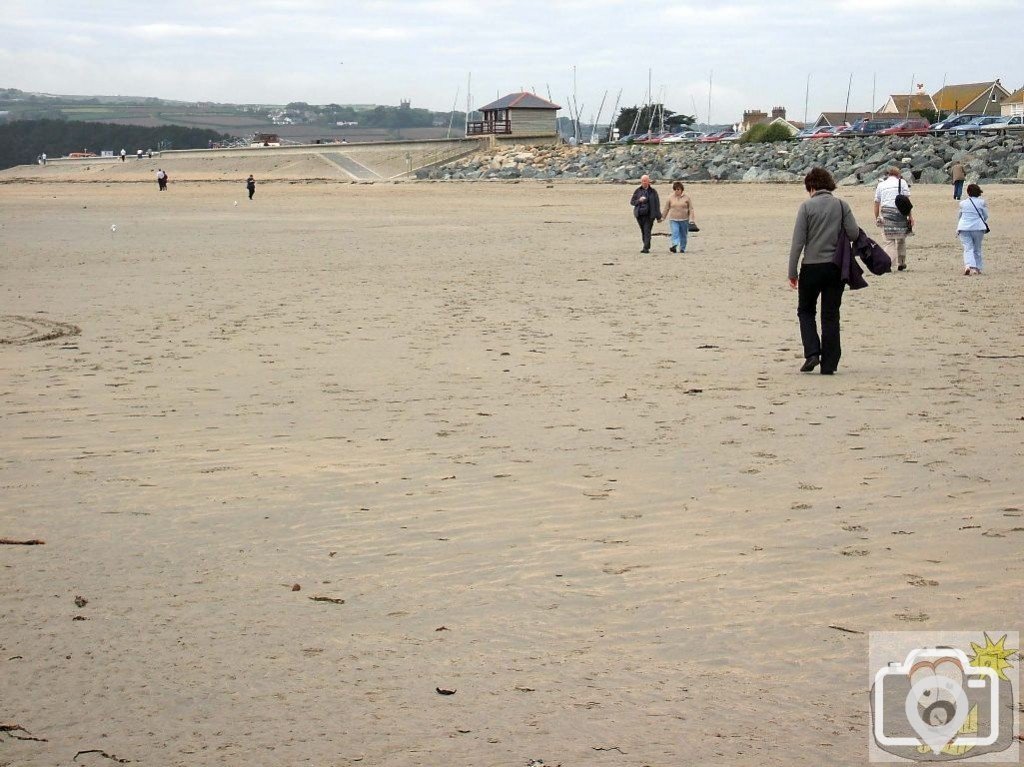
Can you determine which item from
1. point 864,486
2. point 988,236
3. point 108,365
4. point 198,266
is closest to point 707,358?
point 864,486

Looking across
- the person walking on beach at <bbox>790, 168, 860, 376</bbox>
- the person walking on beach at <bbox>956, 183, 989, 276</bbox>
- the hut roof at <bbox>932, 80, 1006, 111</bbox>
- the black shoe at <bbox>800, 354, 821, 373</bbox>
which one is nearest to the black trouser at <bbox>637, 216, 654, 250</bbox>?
the person walking on beach at <bbox>956, 183, 989, 276</bbox>

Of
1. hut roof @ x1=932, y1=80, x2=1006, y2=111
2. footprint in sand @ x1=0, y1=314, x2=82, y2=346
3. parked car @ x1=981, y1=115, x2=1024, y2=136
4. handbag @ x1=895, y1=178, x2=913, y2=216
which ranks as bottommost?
footprint in sand @ x1=0, y1=314, x2=82, y2=346

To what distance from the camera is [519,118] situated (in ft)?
320

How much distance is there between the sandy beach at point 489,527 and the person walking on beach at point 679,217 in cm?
795

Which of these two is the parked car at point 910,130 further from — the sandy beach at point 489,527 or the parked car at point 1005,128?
the sandy beach at point 489,527

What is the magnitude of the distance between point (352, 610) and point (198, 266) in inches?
648

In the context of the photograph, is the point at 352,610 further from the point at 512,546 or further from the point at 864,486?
the point at 864,486

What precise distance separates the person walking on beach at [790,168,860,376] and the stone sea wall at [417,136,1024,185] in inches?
1474

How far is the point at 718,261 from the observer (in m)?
20.5

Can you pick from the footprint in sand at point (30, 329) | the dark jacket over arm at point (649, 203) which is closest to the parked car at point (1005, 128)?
the dark jacket over arm at point (649, 203)

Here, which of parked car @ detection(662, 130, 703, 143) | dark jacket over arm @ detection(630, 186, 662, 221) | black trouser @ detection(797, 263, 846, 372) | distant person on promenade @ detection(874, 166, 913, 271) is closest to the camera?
black trouser @ detection(797, 263, 846, 372)

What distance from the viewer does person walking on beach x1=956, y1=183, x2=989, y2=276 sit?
17.5m

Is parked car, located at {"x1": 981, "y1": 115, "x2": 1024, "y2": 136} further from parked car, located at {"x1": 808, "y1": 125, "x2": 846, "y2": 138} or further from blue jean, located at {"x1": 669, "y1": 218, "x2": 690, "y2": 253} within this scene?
blue jean, located at {"x1": 669, "y1": 218, "x2": 690, "y2": 253}

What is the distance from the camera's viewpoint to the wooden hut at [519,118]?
97062mm
